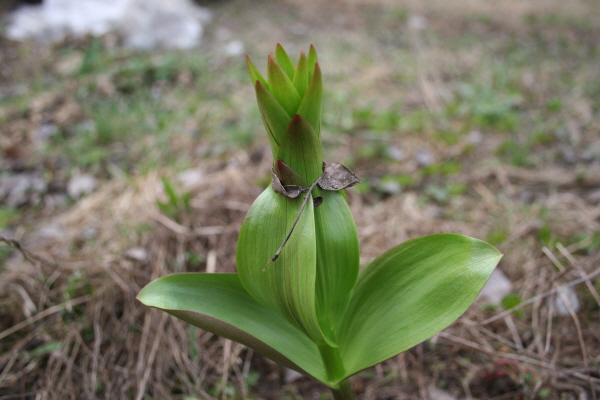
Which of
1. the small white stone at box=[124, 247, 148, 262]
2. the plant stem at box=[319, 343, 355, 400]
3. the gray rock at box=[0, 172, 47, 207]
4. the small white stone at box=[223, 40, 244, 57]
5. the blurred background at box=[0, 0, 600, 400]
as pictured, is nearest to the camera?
the plant stem at box=[319, 343, 355, 400]

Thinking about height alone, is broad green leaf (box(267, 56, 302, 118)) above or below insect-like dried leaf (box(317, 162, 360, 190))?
above

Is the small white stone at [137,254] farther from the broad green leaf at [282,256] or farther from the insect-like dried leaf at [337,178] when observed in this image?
the insect-like dried leaf at [337,178]

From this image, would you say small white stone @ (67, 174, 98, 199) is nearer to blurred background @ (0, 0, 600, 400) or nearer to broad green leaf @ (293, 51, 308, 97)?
blurred background @ (0, 0, 600, 400)

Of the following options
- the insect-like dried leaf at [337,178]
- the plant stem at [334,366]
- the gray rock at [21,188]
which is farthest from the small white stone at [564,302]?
the gray rock at [21,188]

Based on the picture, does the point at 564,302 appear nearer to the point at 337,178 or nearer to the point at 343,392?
the point at 343,392

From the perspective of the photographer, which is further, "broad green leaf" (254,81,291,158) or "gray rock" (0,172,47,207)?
"gray rock" (0,172,47,207)

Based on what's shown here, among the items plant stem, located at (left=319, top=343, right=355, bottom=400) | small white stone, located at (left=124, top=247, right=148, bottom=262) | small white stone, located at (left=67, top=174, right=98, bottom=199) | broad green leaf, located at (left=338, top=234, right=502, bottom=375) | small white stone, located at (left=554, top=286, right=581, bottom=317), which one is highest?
broad green leaf, located at (left=338, top=234, right=502, bottom=375)

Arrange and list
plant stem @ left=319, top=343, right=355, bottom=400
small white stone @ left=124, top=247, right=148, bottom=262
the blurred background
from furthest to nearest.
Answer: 1. small white stone @ left=124, top=247, right=148, bottom=262
2. the blurred background
3. plant stem @ left=319, top=343, right=355, bottom=400

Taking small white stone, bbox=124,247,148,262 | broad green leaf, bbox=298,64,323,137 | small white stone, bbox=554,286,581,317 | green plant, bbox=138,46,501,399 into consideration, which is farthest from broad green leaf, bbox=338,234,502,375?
small white stone, bbox=124,247,148,262

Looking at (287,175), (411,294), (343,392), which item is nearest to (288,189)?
(287,175)
